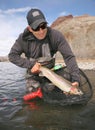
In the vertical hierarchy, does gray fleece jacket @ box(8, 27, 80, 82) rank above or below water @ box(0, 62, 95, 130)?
above

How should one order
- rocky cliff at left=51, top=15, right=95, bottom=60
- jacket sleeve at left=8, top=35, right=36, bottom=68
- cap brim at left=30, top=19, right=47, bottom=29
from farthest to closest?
rocky cliff at left=51, top=15, right=95, bottom=60, jacket sleeve at left=8, top=35, right=36, bottom=68, cap brim at left=30, top=19, right=47, bottom=29

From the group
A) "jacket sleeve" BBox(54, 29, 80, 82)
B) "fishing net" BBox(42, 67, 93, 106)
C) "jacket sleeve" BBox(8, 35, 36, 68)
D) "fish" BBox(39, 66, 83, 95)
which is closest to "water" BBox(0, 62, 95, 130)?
"fishing net" BBox(42, 67, 93, 106)

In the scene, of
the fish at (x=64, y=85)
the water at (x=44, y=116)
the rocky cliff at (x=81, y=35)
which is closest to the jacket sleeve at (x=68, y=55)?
the fish at (x=64, y=85)

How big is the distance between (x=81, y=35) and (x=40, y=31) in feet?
128

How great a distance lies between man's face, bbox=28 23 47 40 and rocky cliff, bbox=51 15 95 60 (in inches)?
1354

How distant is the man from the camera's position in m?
7.34

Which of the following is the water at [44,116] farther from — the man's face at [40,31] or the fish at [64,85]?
the man's face at [40,31]

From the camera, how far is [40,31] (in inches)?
288

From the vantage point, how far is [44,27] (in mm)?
7223

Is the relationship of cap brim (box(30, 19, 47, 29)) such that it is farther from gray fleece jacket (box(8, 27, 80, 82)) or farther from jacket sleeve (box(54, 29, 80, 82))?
jacket sleeve (box(54, 29, 80, 82))

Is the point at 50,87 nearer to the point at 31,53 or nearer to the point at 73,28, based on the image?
the point at 31,53

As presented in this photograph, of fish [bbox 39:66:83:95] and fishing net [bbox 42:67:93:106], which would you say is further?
fishing net [bbox 42:67:93:106]

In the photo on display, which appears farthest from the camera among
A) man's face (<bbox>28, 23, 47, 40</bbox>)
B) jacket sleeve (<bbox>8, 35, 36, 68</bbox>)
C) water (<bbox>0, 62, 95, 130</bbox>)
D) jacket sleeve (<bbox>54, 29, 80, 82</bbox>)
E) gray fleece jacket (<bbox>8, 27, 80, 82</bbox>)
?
jacket sleeve (<bbox>8, 35, 36, 68</bbox>)

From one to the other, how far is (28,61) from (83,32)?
38.7m
